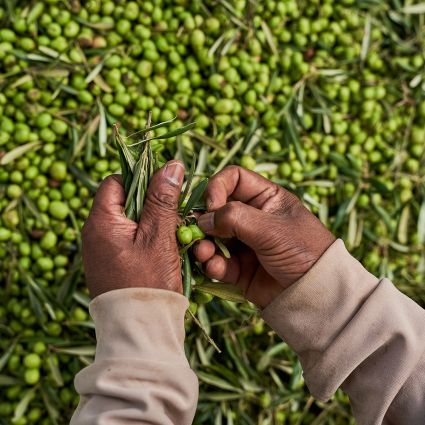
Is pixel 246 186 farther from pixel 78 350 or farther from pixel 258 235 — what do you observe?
pixel 78 350

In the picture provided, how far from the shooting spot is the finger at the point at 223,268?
6.48 ft

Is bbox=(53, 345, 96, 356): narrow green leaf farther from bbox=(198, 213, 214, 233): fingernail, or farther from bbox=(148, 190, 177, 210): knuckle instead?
bbox=(148, 190, 177, 210): knuckle

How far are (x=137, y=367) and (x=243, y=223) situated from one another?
59 cm

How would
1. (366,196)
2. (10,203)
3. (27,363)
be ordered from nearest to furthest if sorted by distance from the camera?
1. (27,363)
2. (10,203)
3. (366,196)

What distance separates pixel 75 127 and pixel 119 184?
136 cm

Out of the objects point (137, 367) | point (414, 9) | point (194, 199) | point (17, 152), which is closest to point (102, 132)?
point (17, 152)

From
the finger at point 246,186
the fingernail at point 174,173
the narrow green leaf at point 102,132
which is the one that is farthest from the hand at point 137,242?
the narrow green leaf at point 102,132

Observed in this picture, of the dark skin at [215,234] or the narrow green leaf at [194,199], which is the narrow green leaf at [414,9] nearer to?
the dark skin at [215,234]

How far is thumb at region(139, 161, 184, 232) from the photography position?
1690 mm

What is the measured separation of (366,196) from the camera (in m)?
3.45

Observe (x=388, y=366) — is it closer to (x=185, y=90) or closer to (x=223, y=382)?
(x=223, y=382)

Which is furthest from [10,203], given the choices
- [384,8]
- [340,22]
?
[384,8]

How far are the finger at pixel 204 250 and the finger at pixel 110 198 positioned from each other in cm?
32

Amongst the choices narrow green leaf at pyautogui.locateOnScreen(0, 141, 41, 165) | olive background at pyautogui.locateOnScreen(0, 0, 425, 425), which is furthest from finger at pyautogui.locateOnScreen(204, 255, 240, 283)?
narrow green leaf at pyautogui.locateOnScreen(0, 141, 41, 165)
